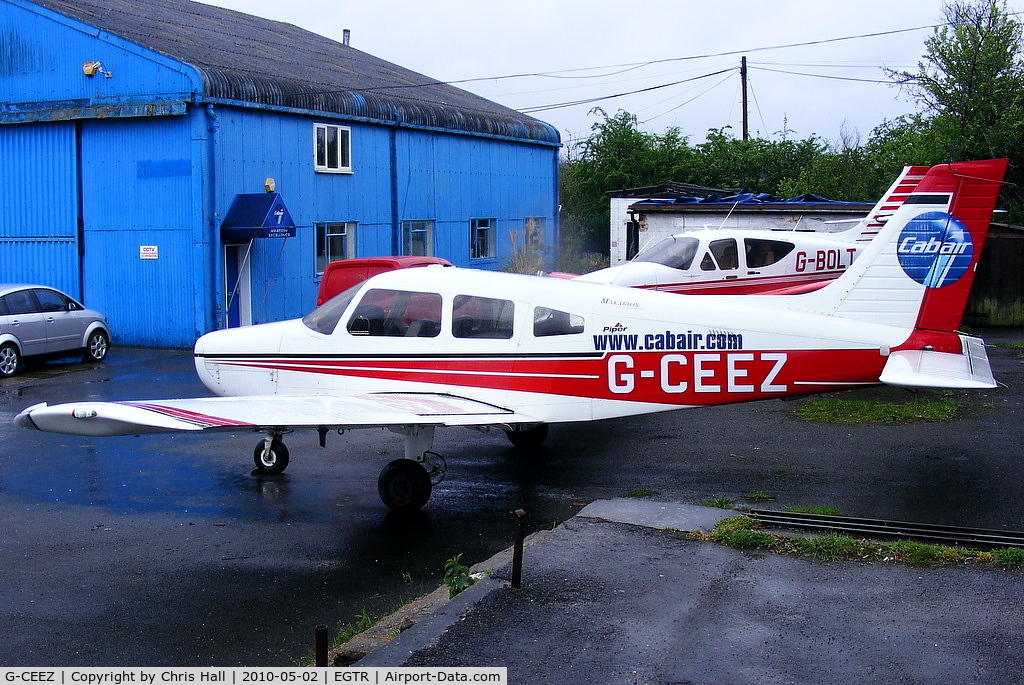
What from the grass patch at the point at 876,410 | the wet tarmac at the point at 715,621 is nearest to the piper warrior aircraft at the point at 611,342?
the wet tarmac at the point at 715,621

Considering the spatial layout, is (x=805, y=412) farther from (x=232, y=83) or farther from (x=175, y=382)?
(x=232, y=83)

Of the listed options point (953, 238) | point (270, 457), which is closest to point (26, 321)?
point (270, 457)

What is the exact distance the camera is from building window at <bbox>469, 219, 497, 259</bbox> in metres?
32.2

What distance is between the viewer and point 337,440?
1265 cm

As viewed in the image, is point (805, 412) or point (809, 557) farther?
point (805, 412)

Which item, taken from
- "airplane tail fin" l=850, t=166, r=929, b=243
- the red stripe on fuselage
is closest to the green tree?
"airplane tail fin" l=850, t=166, r=929, b=243

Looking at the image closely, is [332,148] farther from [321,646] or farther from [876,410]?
[321,646]

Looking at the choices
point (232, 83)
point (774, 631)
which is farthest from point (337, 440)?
point (232, 83)

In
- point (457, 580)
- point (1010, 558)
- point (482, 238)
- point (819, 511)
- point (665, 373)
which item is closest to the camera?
point (457, 580)

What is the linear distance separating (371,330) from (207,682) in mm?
5138

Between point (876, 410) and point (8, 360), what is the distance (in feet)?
46.9

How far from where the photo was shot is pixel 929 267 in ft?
32.5

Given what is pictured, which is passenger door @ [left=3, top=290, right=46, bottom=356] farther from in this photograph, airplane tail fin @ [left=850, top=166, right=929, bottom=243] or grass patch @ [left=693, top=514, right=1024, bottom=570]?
airplane tail fin @ [left=850, top=166, right=929, bottom=243]

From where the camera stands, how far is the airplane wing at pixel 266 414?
784cm
